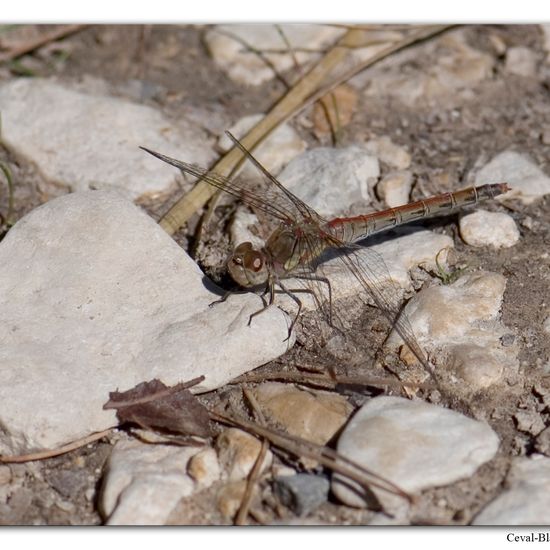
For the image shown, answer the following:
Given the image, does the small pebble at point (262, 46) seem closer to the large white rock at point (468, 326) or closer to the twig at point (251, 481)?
the large white rock at point (468, 326)

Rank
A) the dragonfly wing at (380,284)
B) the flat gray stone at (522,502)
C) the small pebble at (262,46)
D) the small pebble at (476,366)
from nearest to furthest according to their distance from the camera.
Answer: the flat gray stone at (522,502) < the small pebble at (476,366) < the dragonfly wing at (380,284) < the small pebble at (262,46)

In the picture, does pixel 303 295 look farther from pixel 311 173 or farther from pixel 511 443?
pixel 511 443

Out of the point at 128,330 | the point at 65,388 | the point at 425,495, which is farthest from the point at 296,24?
the point at 425,495

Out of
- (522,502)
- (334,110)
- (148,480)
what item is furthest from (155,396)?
(334,110)

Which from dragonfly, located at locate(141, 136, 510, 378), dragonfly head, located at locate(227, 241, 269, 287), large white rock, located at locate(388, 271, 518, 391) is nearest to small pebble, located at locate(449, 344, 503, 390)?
large white rock, located at locate(388, 271, 518, 391)

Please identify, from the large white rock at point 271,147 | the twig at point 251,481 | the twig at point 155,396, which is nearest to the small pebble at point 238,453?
the twig at point 251,481

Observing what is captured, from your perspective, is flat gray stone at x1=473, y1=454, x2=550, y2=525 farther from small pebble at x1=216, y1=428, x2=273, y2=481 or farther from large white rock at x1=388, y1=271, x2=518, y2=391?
small pebble at x1=216, y1=428, x2=273, y2=481

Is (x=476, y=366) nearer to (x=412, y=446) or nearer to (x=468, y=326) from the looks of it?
(x=468, y=326)
